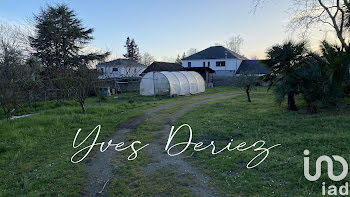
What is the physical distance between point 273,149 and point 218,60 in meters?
41.0

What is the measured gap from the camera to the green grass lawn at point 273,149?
430 cm

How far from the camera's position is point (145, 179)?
486 cm

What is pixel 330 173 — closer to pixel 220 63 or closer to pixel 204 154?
pixel 204 154

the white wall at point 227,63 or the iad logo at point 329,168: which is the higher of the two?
the white wall at point 227,63

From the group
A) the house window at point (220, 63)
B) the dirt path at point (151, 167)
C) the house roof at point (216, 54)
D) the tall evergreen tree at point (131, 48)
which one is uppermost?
the tall evergreen tree at point (131, 48)

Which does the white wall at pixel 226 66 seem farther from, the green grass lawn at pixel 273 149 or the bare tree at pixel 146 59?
the green grass lawn at pixel 273 149

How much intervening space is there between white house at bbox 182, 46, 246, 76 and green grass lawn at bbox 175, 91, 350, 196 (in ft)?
114

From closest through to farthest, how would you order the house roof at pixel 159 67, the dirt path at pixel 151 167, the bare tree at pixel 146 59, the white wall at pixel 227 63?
the dirt path at pixel 151 167, the house roof at pixel 159 67, the white wall at pixel 227 63, the bare tree at pixel 146 59

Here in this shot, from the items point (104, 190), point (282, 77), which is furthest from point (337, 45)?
point (104, 190)

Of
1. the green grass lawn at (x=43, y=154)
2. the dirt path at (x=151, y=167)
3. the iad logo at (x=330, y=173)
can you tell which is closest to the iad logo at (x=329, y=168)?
the iad logo at (x=330, y=173)

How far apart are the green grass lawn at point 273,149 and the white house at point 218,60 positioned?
1365 inches

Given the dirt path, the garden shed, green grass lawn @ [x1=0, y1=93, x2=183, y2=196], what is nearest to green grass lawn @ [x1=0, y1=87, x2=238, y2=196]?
green grass lawn @ [x1=0, y1=93, x2=183, y2=196]

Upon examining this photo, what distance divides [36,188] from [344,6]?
16.6 meters

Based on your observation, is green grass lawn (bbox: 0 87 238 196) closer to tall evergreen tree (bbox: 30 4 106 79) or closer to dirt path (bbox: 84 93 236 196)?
dirt path (bbox: 84 93 236 196)
